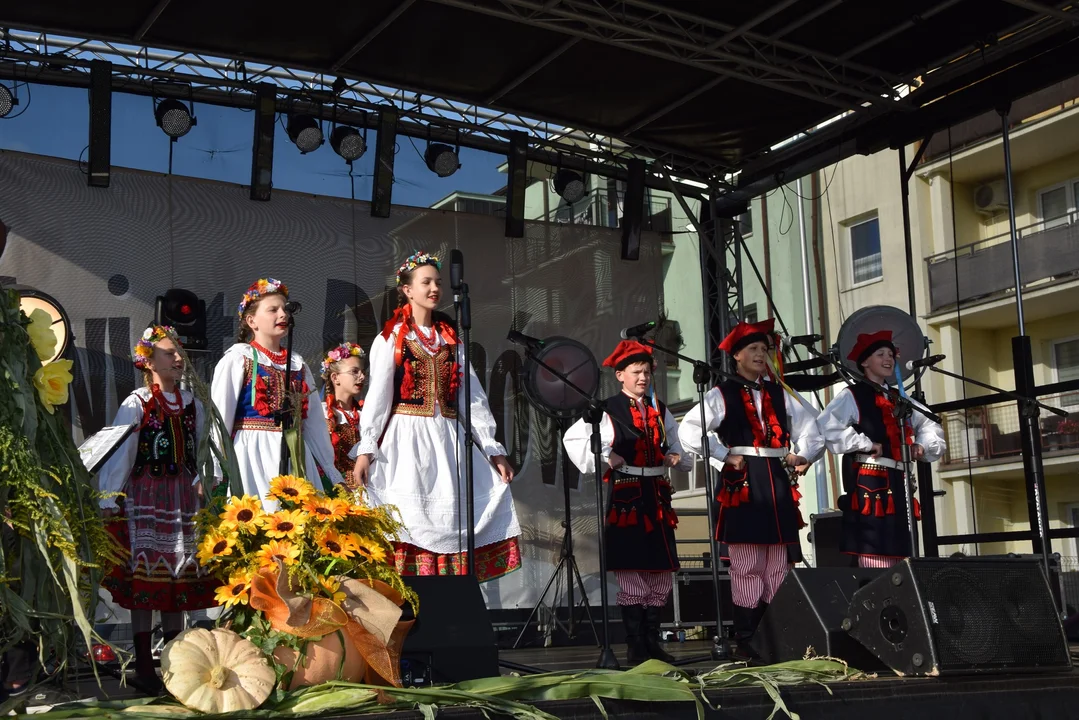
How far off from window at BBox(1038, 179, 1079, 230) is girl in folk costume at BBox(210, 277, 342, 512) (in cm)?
1409

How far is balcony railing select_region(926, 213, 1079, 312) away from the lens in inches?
632

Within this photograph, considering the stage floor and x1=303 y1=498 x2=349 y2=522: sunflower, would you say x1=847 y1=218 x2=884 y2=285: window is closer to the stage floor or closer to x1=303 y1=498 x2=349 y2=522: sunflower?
the stage floor

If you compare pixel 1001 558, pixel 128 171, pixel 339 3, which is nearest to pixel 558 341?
pixel 339 3

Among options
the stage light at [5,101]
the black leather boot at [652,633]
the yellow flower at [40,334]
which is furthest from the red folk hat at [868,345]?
the stage light at [5,101]

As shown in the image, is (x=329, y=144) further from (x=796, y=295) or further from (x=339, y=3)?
(x=796, y=295)

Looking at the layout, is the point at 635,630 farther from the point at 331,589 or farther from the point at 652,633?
the point at 331,589

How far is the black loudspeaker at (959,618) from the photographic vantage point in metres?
3.15

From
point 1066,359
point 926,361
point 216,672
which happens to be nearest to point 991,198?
point 1066,359

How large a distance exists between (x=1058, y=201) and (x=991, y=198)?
1.01 m

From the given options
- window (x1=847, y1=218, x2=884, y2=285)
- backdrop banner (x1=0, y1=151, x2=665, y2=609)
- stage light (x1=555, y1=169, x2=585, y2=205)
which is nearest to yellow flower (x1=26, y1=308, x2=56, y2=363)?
backdrop banner (x1=0, y1=151, x2=665, y2=609)

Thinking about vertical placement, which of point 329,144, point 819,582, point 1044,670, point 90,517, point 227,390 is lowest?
point 1044,670

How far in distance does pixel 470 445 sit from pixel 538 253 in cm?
402

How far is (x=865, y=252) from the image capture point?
1941 cm

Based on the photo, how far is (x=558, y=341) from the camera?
6645 millimetres
